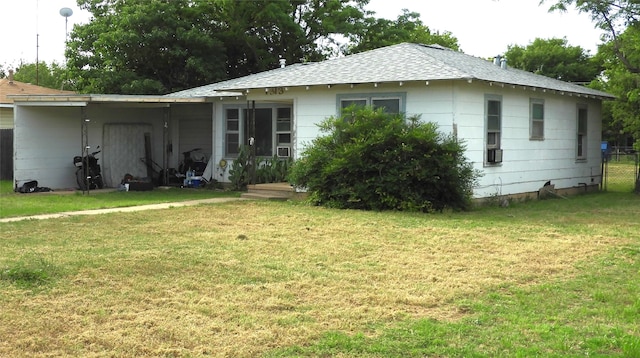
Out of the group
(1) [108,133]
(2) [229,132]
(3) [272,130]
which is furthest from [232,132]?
(1) [108,133]

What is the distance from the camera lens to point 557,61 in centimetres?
6469

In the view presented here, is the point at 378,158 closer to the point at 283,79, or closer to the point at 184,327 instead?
the point at 283,79

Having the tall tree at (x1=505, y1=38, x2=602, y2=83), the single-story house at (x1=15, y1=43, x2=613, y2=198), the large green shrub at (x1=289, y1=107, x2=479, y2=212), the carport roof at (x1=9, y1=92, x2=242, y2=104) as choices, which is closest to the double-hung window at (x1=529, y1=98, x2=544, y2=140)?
the single-story house at (x1=15, y1=43, x2=613, y2=198)

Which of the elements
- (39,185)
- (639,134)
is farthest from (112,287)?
(639,134)

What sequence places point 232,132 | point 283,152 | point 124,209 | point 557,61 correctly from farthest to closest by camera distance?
point 557,61, point 232,132, point 283,152, point 124,209

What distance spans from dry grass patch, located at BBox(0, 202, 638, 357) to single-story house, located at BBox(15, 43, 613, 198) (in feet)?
10.4

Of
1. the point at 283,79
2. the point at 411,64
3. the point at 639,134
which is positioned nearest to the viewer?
the point at 411,64

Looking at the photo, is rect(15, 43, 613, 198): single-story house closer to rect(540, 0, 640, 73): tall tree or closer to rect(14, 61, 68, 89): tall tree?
rect(540, 0, 640, 73): tall tree

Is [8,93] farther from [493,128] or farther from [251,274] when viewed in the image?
[251,274]

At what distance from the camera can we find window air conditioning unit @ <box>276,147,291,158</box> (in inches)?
749

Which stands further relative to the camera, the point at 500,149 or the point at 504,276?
the point at 500,149

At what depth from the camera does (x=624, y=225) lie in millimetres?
12594

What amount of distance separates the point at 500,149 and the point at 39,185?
38.8ft

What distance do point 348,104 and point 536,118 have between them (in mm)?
4958
